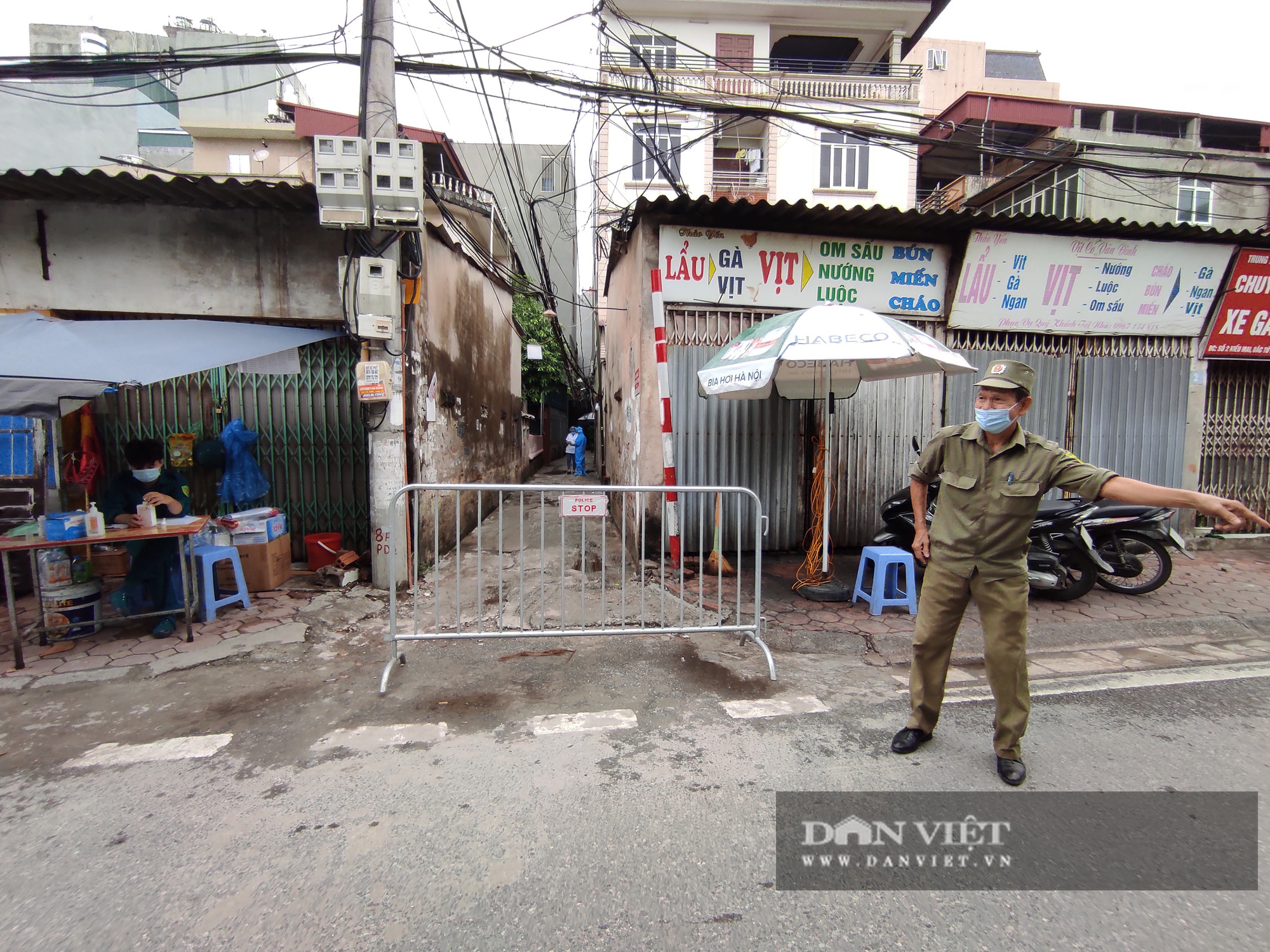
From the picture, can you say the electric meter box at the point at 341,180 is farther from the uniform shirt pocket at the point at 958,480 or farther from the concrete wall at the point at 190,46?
the concrete wall at the point at 190,46

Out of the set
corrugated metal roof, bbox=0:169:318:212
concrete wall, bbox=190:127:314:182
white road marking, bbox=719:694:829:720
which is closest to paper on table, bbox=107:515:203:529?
corrugated metal roof, bbox=0:169:318:212

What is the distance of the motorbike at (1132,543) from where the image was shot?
5.33 metres

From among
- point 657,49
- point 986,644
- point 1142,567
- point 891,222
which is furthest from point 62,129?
point 1142,567

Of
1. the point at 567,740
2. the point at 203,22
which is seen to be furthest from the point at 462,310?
the point at 203,22

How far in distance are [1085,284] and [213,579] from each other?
→ 981 cm

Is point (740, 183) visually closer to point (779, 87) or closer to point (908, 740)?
point (779, 87)

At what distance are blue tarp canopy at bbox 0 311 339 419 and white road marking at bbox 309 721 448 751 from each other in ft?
9.95

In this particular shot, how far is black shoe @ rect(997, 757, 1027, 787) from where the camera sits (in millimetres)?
2621

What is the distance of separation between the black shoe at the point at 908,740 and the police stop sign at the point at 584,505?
213cm

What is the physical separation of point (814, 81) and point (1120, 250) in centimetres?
1809

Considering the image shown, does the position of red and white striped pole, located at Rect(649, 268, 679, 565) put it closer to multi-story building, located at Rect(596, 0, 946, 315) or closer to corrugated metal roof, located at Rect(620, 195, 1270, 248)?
corrugated metal roof, located at Rect(620, 195, 1270, 248)

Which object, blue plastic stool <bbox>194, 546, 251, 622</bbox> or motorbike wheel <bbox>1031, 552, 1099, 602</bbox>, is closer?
blue plastic stool <bbox>194, 546, 251, 622</bbox>

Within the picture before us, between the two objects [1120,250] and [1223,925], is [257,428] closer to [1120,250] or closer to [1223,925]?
[1223,925]

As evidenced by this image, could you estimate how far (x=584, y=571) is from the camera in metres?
4.23
